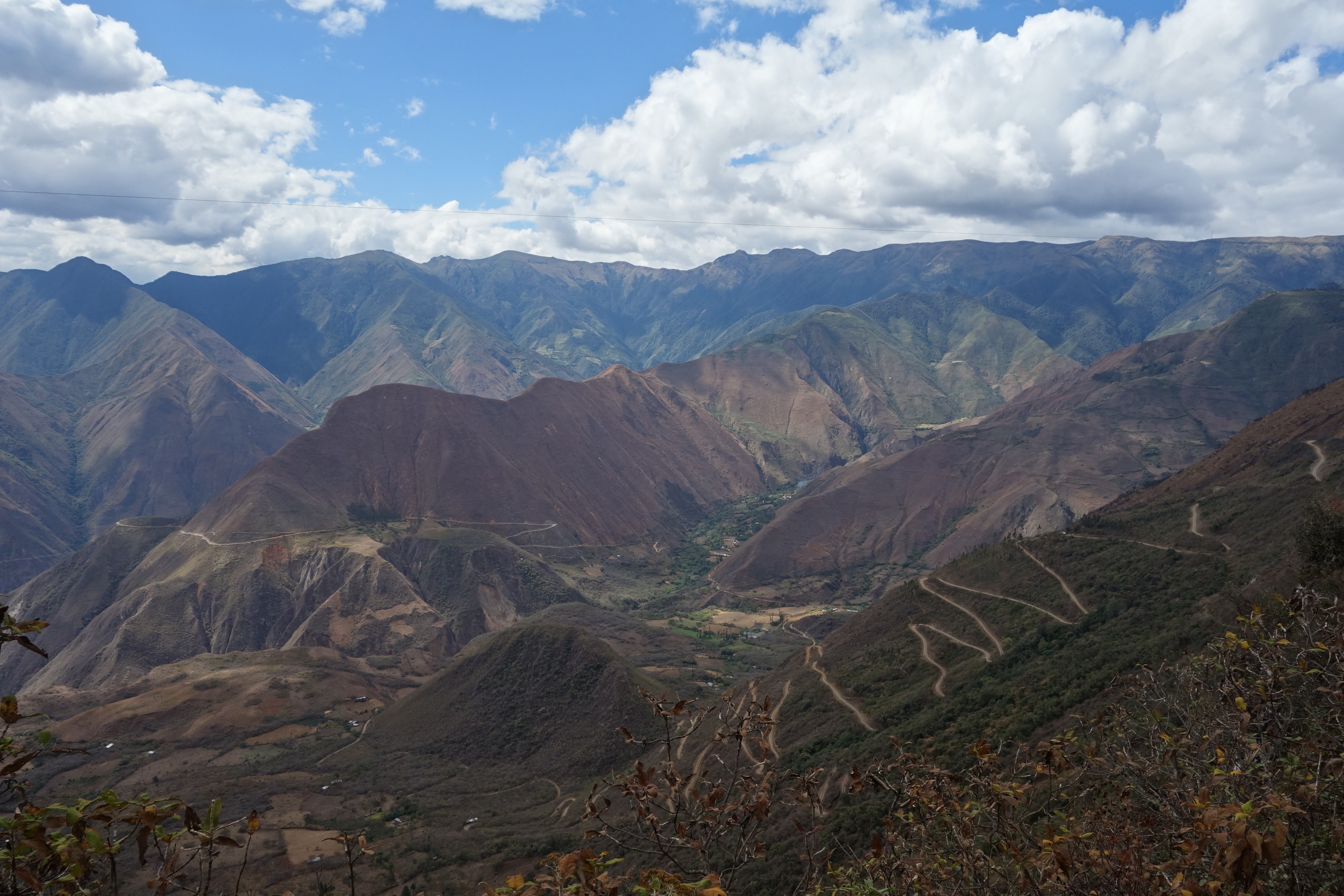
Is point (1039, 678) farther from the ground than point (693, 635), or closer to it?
farther from the ground

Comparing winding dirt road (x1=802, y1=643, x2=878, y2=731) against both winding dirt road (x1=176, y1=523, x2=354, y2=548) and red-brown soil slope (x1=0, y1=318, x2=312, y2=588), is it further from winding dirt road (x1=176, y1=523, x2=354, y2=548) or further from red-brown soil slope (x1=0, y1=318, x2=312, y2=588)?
red-brown soil slope (x1=0, y1=318, x2=312, y2=588)

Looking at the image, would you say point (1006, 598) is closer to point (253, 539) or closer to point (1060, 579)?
point (1060, 579)

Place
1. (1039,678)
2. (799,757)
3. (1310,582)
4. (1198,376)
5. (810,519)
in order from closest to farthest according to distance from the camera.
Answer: (1310,582) < (1039,678) < (799,757) < (810,519) < (1198,376)

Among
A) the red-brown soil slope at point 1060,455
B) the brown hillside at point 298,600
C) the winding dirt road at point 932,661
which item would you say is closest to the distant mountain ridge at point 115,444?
the brown hillside at point 298,600

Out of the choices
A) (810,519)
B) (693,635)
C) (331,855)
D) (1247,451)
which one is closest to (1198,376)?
(810,519)

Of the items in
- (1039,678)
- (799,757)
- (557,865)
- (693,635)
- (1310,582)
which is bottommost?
(693,635)

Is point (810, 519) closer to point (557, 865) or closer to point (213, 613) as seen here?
point (213, 613)

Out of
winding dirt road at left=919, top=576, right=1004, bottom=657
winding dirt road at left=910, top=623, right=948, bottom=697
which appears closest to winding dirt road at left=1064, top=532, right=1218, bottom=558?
winding dirt road at left=919, top=576, right=1004, bottom=657
